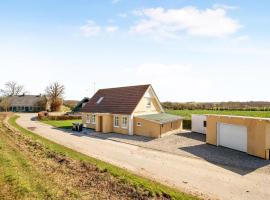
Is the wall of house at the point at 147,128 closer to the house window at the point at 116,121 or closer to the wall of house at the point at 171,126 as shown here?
the wall of house at the point at 171,126

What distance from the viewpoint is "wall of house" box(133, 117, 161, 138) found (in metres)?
27.5

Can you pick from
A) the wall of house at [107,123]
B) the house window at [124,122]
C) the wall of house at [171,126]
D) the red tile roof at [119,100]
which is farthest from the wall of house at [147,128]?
the wall of house at [107,123]

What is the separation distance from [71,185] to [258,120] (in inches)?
560

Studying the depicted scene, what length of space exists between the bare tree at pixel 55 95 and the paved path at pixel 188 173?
55.2 metres

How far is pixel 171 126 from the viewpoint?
2995 centimetres

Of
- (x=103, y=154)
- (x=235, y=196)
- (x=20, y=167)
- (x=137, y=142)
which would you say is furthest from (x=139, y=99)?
(x=235, y=196)

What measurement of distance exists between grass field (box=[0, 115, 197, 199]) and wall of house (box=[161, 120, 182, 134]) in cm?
1288

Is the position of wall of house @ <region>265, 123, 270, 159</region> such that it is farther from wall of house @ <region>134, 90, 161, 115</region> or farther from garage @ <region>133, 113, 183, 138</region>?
wall of house @ <region>134, 90, 161, 115</region>

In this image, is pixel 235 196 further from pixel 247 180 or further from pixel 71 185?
pixel 71 185

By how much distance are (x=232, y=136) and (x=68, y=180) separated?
580 inches

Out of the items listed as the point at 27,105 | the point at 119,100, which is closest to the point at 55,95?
the point at 27,105

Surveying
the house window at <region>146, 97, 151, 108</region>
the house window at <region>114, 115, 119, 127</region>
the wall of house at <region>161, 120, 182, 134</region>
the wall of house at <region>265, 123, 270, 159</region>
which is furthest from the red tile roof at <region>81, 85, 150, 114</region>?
the wall of house at <region>265, 123, 270, 159</region>

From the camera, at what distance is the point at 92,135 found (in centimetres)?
2938

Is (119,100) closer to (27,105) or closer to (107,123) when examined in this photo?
(107,123)
